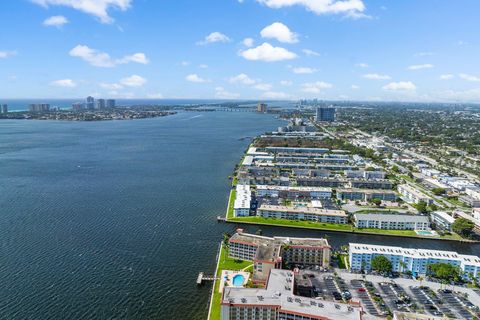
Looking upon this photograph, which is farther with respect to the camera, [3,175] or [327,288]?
[3,175]

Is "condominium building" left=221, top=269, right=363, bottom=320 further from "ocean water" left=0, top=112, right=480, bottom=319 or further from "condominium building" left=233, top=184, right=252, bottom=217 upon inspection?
"condominium building" left=233, top=184, right=252, bottom=217

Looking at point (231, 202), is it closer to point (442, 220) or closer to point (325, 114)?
point (442, 220)

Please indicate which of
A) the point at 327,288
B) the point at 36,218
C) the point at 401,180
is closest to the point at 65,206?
the point at 36,218

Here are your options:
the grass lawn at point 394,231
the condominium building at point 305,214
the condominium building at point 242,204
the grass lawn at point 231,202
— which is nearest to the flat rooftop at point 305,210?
the condominium building at point 305,214

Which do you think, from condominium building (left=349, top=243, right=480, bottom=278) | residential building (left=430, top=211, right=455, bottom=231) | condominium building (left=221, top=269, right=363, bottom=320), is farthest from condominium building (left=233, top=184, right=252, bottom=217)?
residential building (left=430, top=211, right=455, bottom=231)

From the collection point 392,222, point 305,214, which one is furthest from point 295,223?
point 392,222

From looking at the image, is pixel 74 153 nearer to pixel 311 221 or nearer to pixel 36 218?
pixel 36 218
